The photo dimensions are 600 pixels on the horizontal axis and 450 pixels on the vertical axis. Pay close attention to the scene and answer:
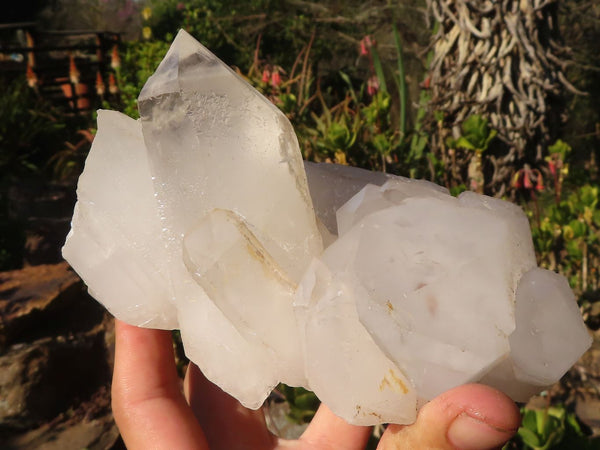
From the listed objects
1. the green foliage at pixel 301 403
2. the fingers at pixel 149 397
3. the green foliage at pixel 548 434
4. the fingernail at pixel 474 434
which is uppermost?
the fingernail at pixel 474 434

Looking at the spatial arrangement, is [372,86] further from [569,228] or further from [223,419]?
[223,419]

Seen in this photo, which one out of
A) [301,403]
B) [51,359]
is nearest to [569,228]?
[301,403]

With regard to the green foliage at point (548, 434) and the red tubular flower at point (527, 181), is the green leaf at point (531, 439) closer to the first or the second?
the green foliage at point (548, 434)

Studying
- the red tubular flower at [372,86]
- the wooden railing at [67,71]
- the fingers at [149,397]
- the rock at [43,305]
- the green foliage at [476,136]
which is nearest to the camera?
the fingers at [149,397]

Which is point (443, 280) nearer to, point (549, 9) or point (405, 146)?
point (405, 146)

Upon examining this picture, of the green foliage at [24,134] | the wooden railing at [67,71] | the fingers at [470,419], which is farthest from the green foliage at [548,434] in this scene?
the wooden railing at [67,71]

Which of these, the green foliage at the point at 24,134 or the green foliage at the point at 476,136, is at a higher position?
the green foliage at the point at 476,136

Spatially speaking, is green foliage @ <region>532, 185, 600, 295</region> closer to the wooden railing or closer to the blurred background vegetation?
the blurred background vegetation
